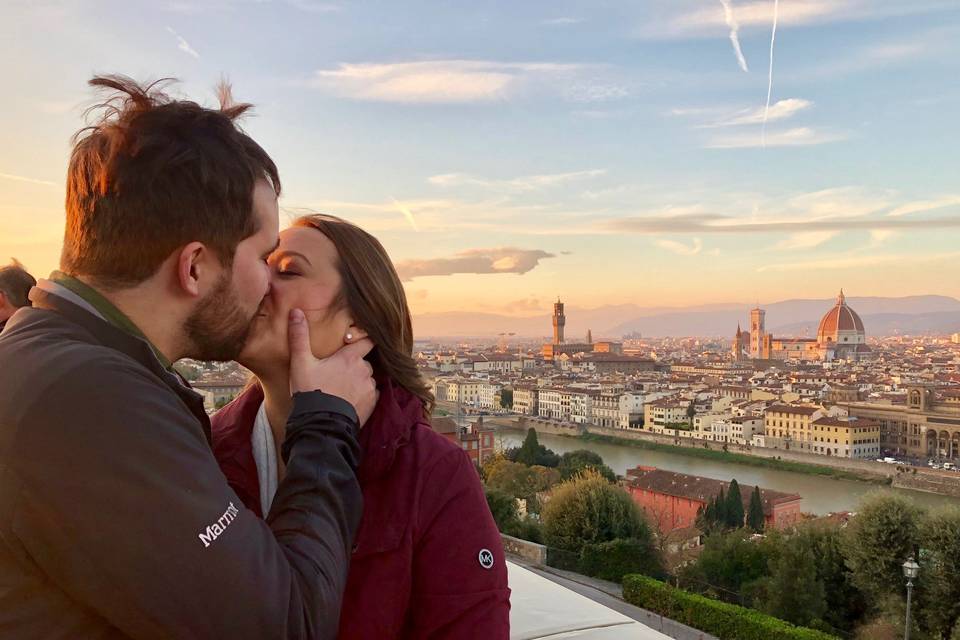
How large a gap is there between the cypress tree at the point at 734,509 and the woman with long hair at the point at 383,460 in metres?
10.3

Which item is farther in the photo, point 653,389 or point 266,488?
point 653,389

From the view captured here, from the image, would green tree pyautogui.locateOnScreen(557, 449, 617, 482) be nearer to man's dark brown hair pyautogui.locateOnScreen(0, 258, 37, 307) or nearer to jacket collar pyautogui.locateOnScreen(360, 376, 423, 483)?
man's dark brown hair pyautogui.locateOnScreen(0, 258, 37, 307)

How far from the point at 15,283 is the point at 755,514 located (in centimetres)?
1051

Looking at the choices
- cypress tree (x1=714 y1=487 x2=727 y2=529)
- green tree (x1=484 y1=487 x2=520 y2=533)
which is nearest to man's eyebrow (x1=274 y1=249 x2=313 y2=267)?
green tree (x1=484 y1=487 x2=520 y2=533)

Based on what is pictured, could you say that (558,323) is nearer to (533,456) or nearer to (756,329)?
(756,329)

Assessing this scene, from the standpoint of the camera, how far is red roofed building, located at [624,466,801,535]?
35.9 ft

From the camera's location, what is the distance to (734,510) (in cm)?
1033

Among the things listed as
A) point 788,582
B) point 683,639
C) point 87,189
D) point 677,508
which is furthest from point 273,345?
Answer: point 677,508

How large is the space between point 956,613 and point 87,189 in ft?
23.2

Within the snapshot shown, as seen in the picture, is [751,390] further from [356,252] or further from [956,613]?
[356,252]

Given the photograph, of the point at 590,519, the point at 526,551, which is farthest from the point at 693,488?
the point at 526,551

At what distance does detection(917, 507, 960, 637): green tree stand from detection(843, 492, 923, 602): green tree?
0.57 feet

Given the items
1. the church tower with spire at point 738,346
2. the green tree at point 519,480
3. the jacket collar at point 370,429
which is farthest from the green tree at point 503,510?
the church tower with spire at point 738,346

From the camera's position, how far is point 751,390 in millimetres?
26641
